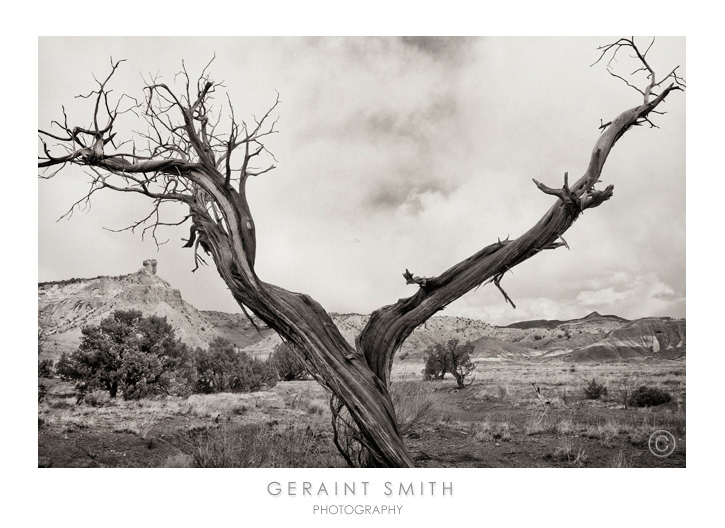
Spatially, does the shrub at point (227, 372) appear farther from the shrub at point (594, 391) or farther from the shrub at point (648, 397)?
the shrub at point (648, 397)

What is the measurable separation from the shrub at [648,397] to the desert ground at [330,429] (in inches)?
4.1

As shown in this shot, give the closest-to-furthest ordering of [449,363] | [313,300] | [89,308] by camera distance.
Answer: [313,300] < [89,308] < [449,363]

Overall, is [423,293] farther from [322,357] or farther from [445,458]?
[445,458]

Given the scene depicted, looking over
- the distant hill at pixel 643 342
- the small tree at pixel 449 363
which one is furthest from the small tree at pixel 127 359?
the distant hill at pixel 643 342

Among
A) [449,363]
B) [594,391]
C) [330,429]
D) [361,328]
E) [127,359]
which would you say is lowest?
[330,429]

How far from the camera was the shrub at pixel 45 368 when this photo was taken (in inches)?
252

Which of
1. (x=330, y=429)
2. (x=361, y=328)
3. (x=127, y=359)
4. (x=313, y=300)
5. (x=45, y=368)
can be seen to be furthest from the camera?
(x=127, y=359)

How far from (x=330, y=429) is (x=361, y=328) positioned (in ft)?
5.37

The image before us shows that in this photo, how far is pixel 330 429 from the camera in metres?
6.96

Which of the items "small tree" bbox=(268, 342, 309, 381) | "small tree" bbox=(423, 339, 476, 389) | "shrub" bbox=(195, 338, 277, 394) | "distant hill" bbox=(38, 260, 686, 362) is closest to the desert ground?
"distant hill" bbox=(38, 260, 686, 362)

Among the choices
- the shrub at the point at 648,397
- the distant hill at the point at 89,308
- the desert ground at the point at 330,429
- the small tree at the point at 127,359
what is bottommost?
the desert ground at the point at 330,429

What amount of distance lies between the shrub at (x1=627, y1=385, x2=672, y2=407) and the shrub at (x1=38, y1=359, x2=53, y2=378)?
7316mm

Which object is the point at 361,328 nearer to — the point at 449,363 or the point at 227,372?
the point at 227,372

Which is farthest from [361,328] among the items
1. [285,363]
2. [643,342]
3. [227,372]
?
[285,363]
